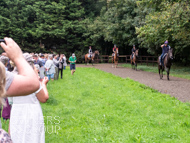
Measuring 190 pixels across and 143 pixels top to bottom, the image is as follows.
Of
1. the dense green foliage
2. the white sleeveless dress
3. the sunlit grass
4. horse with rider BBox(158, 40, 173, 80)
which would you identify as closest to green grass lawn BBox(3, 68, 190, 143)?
the sunlit grass

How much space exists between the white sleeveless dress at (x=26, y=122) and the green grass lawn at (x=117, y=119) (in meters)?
2.13

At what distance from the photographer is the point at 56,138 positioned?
17.1 feet

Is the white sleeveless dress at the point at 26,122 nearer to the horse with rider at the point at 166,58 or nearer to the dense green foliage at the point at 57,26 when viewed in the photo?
the horse with rider at the point at 166,58

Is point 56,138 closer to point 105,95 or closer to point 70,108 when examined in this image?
point 70,108

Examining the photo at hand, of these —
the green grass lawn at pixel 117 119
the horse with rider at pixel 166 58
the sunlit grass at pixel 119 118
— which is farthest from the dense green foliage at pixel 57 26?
the green grass lawn at pixel 117 119

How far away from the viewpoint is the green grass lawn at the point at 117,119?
5161 millimetres

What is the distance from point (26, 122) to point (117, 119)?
3774mm

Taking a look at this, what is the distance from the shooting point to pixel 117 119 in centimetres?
→ 638

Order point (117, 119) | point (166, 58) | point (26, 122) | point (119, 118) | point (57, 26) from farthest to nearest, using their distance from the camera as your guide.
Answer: point (57, 26) → point (166, 58) → point (119, 118) → point (117, 119) → point (26, 122)

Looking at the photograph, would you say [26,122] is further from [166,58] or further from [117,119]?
[166,58]

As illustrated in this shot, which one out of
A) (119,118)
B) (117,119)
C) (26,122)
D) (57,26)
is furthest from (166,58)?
(57,26)

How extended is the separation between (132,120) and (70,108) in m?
2.33

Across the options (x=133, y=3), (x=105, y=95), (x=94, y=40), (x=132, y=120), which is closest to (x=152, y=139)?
(x=132, y=120)

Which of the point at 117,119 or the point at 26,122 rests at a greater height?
the point at 26,122
